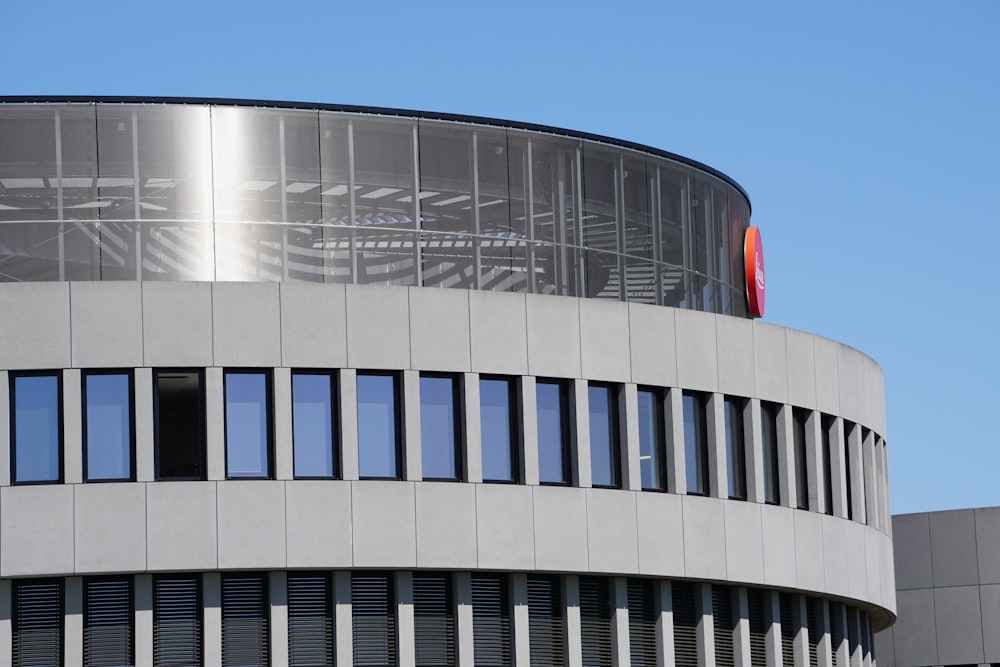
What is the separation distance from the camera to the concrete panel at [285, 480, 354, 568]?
39031 millimetres

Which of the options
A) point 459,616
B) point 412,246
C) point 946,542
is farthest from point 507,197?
point 946,542

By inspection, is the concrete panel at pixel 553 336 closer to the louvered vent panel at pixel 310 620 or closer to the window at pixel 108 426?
the louvered vent panel at pixel 310 620

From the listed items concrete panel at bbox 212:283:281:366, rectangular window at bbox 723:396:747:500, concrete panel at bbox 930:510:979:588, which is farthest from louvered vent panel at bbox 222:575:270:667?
concrete panel at bbox 930:510:979:588

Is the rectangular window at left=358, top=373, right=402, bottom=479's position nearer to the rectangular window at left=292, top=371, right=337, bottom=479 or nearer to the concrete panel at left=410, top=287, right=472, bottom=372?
the rectangular window at left=292, top=371, right=337, bottom=479

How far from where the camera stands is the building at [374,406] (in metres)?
38.8

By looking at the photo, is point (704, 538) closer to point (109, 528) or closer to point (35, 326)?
point (109, 528)

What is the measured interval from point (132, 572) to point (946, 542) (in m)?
35.7

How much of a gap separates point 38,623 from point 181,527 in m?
3.37

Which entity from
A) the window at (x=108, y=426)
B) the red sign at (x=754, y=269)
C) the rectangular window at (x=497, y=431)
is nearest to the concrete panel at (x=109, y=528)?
the window at (x=108, y=426)

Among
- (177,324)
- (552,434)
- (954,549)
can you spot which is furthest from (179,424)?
(954,549)

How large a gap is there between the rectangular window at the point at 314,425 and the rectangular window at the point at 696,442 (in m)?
8.36

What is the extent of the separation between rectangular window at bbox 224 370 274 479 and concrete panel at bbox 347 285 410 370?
1941mm

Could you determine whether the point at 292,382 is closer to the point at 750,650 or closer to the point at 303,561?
the point at 303,561

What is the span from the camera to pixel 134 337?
39.1 m
